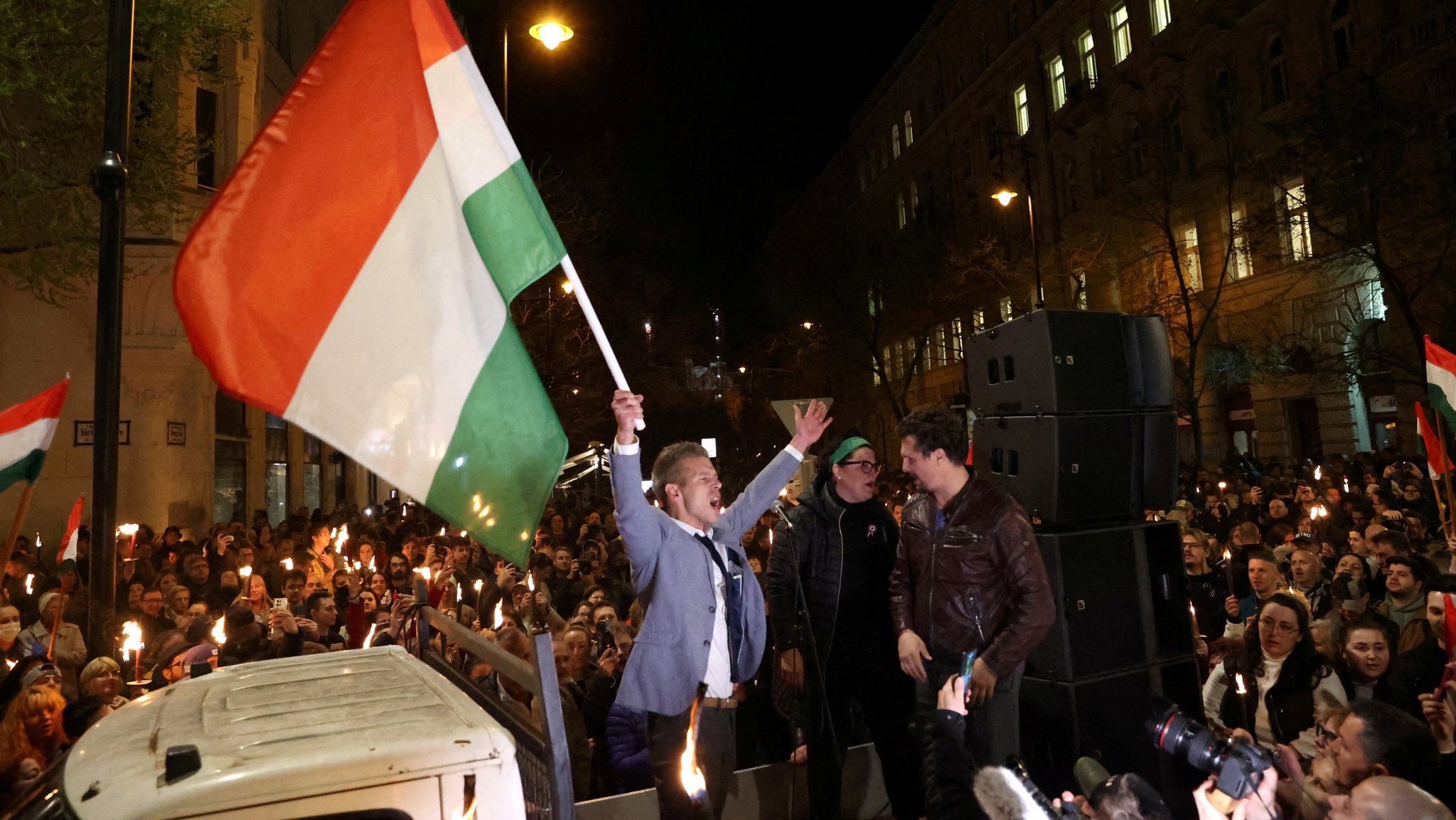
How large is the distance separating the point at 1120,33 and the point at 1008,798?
3788cm

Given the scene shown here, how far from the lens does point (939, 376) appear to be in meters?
48.9

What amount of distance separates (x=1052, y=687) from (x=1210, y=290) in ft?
92.1

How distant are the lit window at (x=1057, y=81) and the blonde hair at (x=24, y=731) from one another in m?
39.6

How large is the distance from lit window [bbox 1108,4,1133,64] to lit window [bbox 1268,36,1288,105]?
7.01 m

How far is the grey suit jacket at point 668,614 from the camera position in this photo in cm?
380

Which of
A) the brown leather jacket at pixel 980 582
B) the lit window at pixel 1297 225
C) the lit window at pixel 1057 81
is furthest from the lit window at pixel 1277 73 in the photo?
the brown leather jacket at pixel 980 582

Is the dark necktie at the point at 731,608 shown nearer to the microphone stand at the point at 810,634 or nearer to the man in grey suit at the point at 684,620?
the man in grey suit at the point at 684,620

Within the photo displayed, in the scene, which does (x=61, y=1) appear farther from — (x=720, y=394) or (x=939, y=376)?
(x=720, y=394)

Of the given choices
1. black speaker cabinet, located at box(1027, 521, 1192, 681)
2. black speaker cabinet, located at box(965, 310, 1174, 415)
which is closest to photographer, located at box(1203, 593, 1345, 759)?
black speaker cabinet, located at box(1027, 521, 1192, 681)

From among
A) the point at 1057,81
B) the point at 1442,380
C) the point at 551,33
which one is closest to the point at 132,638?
the point at 551,33

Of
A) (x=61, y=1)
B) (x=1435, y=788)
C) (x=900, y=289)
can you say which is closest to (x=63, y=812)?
(x=1435, y=788)

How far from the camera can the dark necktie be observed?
4.04 meters

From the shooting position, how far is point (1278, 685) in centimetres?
537

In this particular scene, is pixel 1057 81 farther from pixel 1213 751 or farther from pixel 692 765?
pixel 1213 751
